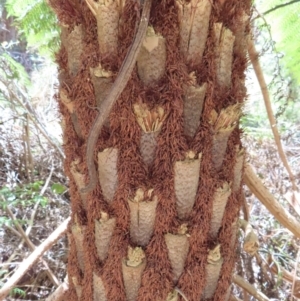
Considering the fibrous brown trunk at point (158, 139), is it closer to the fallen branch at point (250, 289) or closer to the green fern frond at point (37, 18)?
the fallen branch at point (250, 289)

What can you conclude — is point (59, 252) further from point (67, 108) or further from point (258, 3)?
point (258, 3)

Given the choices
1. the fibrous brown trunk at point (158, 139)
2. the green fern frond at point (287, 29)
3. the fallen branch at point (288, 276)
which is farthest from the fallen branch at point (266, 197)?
the green fern frond at point (287, 29)

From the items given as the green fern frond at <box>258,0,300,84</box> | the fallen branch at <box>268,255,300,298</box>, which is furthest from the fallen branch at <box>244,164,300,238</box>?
the green fern frond at <box>258,0,300,84</box>

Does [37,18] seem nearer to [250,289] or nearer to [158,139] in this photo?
[158,139]

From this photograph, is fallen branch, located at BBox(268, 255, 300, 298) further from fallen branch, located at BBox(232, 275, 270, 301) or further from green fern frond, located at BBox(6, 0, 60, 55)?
green fern frond, located at BBox(6, 0, 60, 55)

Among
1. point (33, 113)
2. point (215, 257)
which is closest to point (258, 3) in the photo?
point (33, 113)
